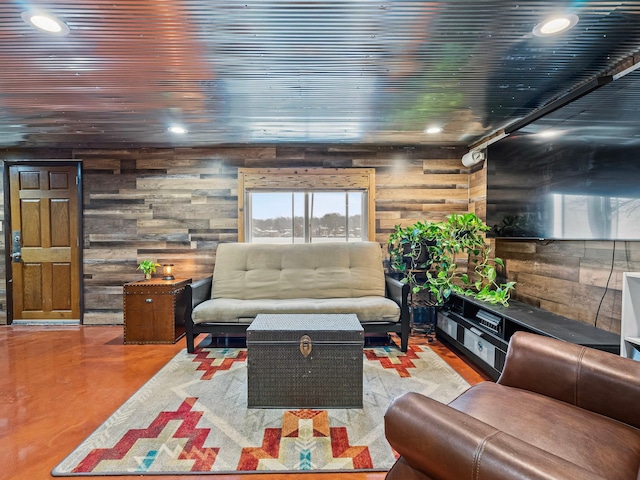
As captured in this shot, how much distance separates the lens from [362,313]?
2.98 m

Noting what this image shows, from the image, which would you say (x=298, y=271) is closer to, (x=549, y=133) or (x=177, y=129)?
Result: (x=177, y=129)

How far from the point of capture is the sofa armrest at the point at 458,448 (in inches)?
26.6

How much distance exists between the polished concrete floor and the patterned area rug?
0.08 metres

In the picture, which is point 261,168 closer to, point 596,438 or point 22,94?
point 22,94

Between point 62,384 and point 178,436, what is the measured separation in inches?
51.8

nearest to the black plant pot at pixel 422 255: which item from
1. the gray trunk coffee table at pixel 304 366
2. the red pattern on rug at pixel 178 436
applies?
the gray trunk coffee table at pixel 304 366

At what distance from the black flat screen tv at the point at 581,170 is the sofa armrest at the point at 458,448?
1728 millimetres

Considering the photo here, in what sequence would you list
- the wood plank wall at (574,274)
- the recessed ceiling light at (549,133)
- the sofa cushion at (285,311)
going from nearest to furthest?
the wood plank wall at (574,274) → the recessed ceiling light at (549,133) → the sofa cushion at (285,311)

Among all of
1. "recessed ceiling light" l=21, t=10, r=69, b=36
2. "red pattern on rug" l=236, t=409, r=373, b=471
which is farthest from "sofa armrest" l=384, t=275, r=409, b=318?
"recessed ceiling light" l=21, t=10, r=69, b=36

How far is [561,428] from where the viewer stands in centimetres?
115

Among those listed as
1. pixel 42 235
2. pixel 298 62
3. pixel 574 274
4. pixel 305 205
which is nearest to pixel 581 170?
pixel 574 274

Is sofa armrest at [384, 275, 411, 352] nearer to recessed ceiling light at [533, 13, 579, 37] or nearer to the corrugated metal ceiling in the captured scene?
the corrugated metal ceiling

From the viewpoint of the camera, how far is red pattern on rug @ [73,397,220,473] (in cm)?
158

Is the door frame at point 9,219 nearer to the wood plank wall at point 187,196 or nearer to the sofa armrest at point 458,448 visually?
the wood plank wall at point 187,196
